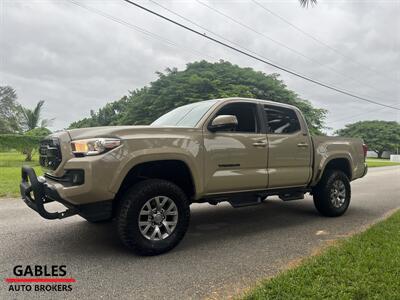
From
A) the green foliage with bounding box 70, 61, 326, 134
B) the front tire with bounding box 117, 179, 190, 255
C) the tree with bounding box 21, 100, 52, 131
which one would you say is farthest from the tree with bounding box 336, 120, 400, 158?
the front tire with bounding box 117, 179, 190, 255

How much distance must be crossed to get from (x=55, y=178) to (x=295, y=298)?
288 centimetres

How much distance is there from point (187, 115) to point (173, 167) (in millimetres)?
975

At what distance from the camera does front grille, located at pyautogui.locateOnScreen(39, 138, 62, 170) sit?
13.1 feet

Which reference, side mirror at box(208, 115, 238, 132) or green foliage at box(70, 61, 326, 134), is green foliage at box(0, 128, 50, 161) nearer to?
green foliage at box(70, 61, 326, 134)

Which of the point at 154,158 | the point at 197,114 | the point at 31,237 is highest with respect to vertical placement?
the point at 197,114

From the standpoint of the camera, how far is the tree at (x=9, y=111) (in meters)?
34.0

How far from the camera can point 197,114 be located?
4.94 m

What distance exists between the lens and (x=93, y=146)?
3.79 meters

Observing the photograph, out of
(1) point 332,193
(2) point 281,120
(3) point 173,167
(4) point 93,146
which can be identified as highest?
(2) point 281,120

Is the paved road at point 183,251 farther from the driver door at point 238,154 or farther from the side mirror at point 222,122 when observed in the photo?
the side mirror at point 222,122

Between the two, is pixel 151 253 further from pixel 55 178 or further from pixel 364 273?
pixel 364 273

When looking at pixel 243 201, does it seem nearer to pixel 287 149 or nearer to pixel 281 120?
pixel 287 149

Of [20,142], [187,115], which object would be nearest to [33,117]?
[20,142]

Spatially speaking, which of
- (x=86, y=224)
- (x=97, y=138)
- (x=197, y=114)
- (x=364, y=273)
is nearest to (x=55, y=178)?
(x=97, y=138)
